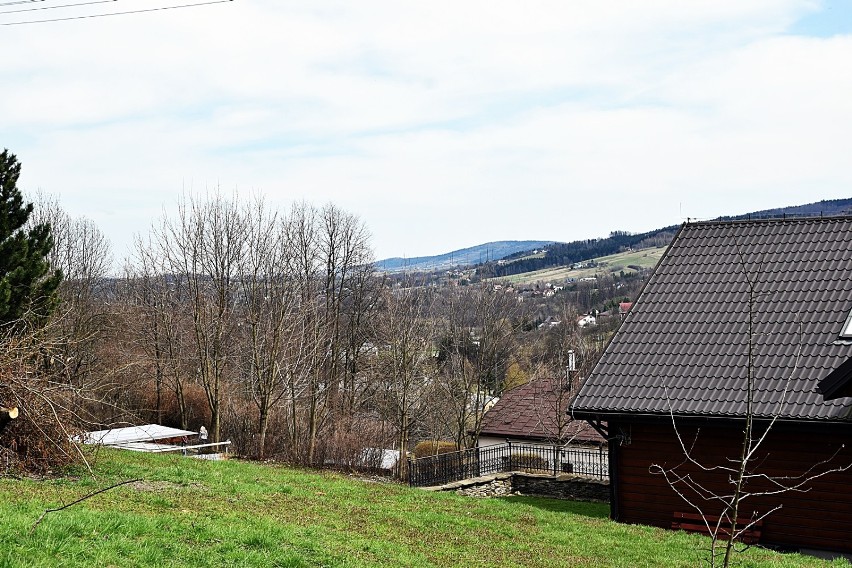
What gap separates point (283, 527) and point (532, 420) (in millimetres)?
26123

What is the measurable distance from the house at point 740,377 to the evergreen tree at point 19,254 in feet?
49.0

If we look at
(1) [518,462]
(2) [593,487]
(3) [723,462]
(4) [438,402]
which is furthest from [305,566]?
(4) [438,402]

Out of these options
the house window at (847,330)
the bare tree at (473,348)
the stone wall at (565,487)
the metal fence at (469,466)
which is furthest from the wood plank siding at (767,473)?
the bare tree at (473,348)

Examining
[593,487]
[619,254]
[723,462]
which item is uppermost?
[619,254]

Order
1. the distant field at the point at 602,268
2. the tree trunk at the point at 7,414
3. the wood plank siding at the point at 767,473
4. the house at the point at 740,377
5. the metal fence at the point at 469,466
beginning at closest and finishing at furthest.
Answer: the tree trunk at the point at 7,414, the wood plank siding at the point at 767,473, the house at the point at 740,377, the metal fence at the point at 469,466, the distant field at the point at 602,268

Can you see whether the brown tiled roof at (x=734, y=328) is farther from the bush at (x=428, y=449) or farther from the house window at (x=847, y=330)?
the bush at (x=428, y=449)

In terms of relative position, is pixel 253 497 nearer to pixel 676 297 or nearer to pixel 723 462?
pixel 723 462

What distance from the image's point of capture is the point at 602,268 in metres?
181

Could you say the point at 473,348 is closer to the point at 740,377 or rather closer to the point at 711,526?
the point at 740,377

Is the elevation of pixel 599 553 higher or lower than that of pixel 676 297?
lower

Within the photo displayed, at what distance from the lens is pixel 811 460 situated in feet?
44.4

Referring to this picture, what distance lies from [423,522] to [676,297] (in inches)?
311

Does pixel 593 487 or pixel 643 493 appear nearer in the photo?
pixel 643 493

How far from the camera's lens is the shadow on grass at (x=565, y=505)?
17673 millimetres
